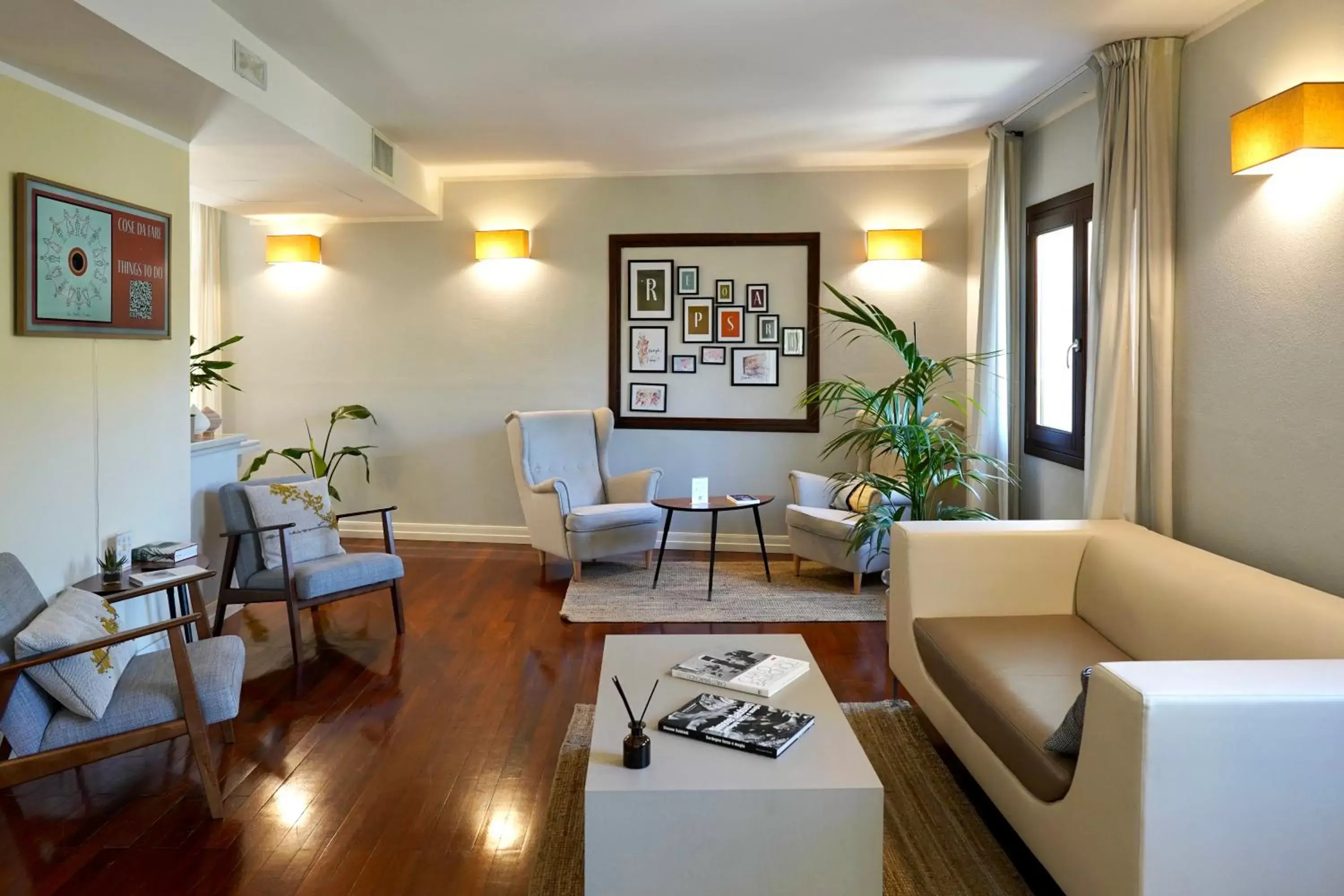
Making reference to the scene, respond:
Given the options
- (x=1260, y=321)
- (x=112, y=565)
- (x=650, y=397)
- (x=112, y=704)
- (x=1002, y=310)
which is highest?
(x=1002, y=310)

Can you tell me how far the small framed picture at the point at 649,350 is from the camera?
20.7 ft

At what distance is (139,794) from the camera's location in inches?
110

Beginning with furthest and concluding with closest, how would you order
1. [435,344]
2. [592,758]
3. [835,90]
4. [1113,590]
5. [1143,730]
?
[435,344] → [835,90] → [1113,590] → [592,758] → [1143,730]

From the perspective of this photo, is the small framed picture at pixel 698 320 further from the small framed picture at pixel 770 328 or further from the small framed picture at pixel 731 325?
the small framed picture at pixel 770 328

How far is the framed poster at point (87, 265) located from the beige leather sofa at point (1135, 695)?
10.4 ft

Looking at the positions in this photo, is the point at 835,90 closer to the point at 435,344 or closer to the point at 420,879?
the point at 435,344

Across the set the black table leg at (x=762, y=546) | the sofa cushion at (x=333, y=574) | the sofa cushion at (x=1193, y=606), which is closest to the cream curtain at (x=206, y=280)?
the sofa cushion at (x=333, y=574)

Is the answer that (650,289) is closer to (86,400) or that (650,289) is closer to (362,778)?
(86,400)

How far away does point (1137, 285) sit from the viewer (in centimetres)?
356

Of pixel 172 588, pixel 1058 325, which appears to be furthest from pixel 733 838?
pixel 1058 325

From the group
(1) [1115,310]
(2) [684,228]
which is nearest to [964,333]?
(2) [684,228]

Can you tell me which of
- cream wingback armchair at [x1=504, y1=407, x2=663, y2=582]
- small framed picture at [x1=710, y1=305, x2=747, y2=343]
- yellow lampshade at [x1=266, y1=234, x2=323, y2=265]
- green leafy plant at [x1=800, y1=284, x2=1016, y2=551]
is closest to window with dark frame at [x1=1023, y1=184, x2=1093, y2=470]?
green leafy plant at [x1=800, y1=284, x2=1016, y2=551]

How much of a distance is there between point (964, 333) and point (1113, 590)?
3340 mm

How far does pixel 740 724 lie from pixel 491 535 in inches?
177
